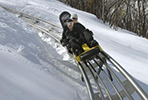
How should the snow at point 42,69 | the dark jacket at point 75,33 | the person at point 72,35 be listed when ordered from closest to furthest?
the snow at point 42,69 → the person at point 72,35 → the dark jacket at point 75,33

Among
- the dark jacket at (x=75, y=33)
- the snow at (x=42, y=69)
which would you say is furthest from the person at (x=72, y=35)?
the snow at (x=42, y=69)

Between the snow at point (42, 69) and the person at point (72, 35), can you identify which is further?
the person at point (72, 35)

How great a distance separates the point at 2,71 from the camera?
10.1 feet

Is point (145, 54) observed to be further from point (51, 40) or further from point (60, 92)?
point (60, 92)

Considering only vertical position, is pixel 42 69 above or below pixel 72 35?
below

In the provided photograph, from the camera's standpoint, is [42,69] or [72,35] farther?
[72,35]

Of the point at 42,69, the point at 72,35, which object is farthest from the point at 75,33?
the point at 42,69

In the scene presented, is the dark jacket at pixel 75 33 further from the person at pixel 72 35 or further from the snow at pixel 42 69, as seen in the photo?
the snow at pixel 42 69

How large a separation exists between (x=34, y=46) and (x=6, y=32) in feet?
2.95

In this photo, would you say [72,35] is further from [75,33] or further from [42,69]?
[42,69]

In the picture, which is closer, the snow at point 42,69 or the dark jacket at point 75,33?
the snow at point 42,69

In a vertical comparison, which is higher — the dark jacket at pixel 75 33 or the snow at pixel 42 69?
the dark jacket at pixel 75 33

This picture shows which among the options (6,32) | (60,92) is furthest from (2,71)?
(6,32)

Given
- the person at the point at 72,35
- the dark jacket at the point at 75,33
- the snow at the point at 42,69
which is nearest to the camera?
the snow at the point at 42,69
